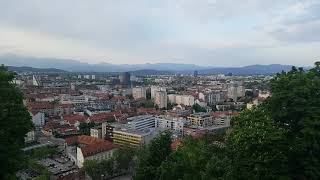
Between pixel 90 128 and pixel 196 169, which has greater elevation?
pixel 196 169

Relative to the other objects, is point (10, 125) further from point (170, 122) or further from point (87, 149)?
point (170, 122)

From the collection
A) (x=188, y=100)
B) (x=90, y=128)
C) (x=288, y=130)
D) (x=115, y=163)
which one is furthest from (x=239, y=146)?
(x=188, y=100)

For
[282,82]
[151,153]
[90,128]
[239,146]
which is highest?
[282,82]

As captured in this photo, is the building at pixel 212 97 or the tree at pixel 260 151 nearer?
the tree at pixel 260 151

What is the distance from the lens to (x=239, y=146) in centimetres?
779

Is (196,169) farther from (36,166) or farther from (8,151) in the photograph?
(36,166)

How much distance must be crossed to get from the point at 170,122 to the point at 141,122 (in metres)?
2.65

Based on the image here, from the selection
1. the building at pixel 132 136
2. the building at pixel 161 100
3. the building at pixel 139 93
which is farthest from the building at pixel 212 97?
the building at pixel 132 136

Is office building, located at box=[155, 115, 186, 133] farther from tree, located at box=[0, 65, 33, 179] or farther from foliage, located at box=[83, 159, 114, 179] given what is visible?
tree, located at box=[0, 65, 33, 179]

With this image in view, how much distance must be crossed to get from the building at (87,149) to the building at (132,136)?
2556 millimetres

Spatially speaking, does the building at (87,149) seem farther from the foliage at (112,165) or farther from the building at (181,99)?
the building at (181,99)

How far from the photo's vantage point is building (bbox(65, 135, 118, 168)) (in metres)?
24.9

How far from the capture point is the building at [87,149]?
24891mm

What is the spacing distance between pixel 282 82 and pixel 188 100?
48621 mm
